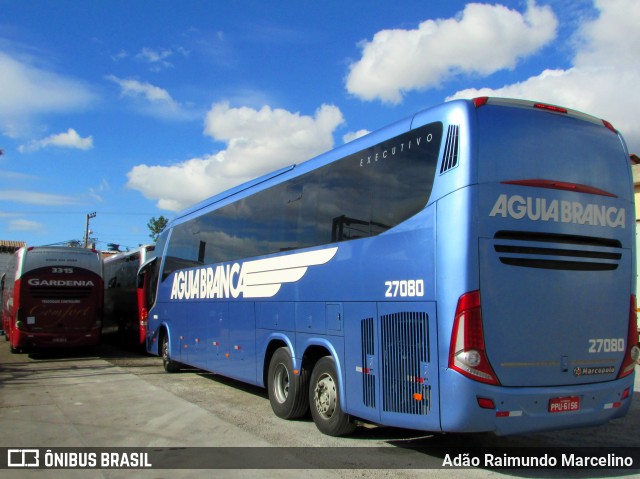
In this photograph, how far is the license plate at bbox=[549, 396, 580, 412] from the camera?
557cm

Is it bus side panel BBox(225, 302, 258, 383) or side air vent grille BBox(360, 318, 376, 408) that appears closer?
side air vent grille BBox(360, 318, 376, 408)

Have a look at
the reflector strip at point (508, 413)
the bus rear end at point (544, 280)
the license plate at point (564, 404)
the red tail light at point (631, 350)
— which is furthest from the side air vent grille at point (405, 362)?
the red tail light at point (631, 350)

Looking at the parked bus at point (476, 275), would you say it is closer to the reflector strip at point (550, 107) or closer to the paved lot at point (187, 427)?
the reflector strip at point (550, 107)

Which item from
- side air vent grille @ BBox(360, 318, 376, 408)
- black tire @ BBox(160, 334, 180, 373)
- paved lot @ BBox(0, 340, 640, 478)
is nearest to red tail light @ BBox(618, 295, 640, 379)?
paved lot @ BBox(0, 340, 640, 478)

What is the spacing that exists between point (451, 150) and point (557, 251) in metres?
1.50

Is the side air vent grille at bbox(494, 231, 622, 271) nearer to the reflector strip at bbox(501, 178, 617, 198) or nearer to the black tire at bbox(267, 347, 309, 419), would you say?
the reflector strip at bbox(501, 178, 617, 198)

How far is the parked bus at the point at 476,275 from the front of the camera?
546 centimetres

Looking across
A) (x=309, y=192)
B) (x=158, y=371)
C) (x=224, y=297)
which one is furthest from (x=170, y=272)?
(x=309, y=192)

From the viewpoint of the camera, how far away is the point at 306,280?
8008 mm

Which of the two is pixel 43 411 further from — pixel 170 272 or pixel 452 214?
pixel 452 214

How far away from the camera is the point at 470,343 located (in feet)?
17.6

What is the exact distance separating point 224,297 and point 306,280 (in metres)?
3.28

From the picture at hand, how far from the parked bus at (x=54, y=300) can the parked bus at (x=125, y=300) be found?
4.71 feet

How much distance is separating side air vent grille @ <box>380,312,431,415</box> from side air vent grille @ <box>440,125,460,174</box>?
4.95 feet
